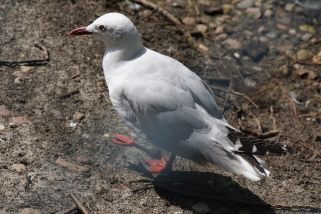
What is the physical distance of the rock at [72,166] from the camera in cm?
402

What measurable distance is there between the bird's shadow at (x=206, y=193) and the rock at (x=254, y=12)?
223 cm

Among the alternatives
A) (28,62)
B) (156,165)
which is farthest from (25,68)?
(156,165)

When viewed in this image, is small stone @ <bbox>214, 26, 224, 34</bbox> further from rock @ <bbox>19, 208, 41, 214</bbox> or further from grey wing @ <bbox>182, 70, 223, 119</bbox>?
rock @ <bbox>19, 208, 41, 214</bbox>

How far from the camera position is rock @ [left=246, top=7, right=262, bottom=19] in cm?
588

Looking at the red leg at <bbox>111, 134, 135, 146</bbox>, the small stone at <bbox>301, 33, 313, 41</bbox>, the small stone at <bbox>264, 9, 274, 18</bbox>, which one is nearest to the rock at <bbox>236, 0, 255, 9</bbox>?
the small stone at <bbox>264, 9, 274, 18</bbox>

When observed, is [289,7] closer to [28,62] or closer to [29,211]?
[28,62]

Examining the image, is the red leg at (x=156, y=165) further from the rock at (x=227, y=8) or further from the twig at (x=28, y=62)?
the rock at (x=227, y=8)

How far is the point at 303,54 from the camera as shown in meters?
5.52

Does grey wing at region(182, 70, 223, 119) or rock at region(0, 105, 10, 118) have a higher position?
grey wing at region(182, 70, 223, 119)

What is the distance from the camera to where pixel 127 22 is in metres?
3.97

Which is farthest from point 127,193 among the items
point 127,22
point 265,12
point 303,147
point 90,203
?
point 265,12

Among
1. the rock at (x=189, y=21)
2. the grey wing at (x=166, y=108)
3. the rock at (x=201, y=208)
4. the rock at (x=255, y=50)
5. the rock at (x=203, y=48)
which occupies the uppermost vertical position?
the grey wing at (x=166, y=108)

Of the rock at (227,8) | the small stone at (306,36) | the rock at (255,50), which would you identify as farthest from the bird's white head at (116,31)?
the small stone at (306,36)

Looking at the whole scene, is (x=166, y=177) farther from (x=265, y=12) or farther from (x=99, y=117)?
(x=265, y=12)
